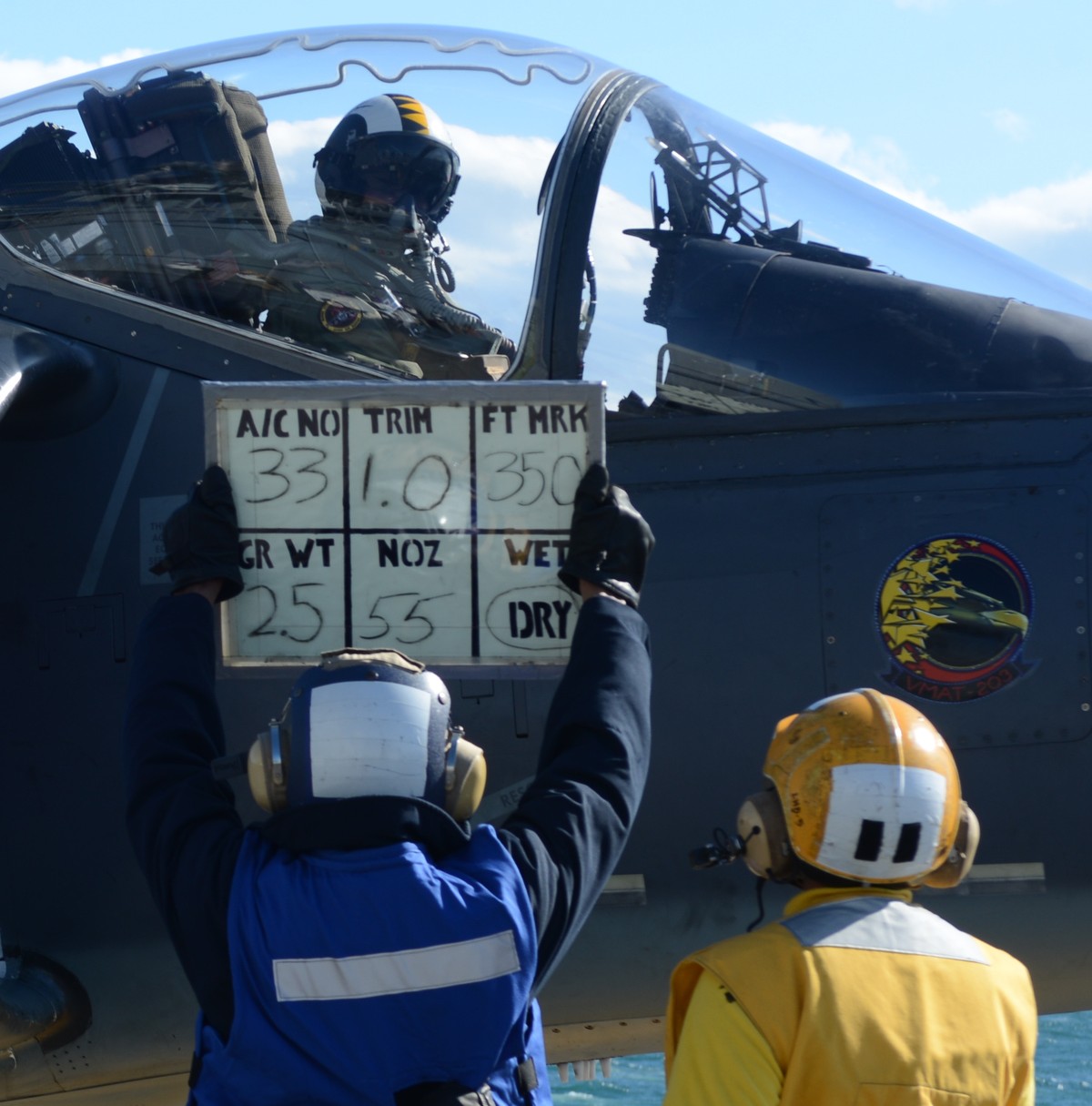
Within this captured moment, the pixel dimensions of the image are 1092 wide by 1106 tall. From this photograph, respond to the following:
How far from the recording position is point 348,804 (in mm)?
1952

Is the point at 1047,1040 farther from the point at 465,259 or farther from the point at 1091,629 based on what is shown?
the point at 465,259

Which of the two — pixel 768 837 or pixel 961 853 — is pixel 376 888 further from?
pixel 961 853

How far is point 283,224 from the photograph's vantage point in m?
3.58

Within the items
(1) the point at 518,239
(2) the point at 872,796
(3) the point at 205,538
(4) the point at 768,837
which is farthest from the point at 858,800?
(1) the point at 518,239

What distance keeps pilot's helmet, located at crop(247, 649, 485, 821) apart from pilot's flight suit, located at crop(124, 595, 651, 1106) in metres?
0.05

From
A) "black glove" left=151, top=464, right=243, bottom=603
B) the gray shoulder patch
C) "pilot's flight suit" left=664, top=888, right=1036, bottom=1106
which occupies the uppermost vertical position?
"black glove" left=151, top=464, right=243, bottom=603

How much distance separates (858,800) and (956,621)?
1.12 m

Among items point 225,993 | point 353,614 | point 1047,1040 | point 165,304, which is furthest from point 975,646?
point 1047,1040

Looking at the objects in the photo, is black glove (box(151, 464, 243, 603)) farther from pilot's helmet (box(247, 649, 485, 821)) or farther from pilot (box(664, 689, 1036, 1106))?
pilot (box(664, 689, 1036, 1106))

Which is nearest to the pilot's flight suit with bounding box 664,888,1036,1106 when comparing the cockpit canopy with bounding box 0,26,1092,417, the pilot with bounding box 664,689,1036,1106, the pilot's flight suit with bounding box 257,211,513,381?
the pilot with bounding box 664,689,1036,1106

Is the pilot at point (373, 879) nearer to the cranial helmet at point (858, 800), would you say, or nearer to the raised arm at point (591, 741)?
the raised arm at point (591, 741)

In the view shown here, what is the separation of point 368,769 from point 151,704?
0.52 meters

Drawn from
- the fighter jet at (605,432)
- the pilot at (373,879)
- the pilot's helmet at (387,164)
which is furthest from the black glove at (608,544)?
the pilot's helmet at (387,164)

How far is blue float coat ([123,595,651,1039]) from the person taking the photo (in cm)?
198
